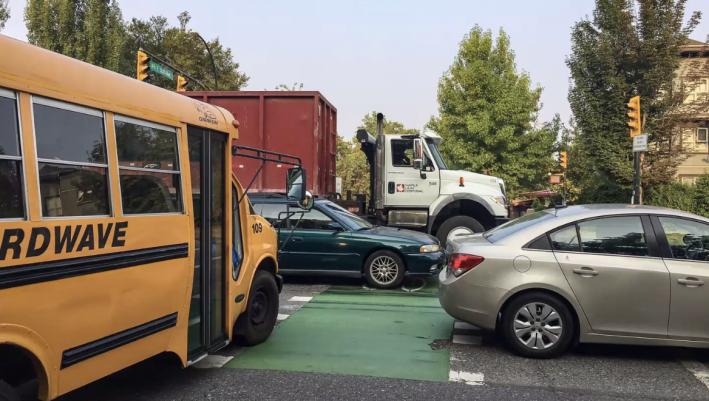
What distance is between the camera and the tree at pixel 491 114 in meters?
25.8

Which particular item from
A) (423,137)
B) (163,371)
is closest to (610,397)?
(163,371)

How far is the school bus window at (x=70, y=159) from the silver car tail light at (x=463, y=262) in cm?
347

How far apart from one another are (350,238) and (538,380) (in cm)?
485

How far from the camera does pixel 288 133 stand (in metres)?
11.6

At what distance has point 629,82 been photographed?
19156 millimetres

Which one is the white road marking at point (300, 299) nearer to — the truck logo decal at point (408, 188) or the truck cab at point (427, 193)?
the truck cab at point (427, 193)

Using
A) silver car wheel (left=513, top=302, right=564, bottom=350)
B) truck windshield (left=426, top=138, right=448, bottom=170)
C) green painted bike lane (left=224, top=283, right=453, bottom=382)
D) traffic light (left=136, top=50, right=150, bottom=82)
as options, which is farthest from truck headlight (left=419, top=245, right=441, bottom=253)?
traffic light (left=136, top=50, right=150, bottom=82)

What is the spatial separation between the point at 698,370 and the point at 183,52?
31636mm

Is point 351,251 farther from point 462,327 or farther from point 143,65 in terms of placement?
point 143,65

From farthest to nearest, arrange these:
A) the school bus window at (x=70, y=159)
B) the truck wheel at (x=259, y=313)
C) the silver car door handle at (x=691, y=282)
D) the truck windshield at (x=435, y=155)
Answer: the truck windshield at (x=435, y=155) → the truck wheel at (x=259, y=313) → the silver car door handle at (x=691, y=282) → the school bus window at (x=70, y=159)

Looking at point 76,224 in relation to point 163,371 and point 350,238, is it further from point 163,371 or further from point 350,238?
point 350,238

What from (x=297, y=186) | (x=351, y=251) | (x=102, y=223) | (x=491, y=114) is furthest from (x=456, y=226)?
(x=491, y=114)

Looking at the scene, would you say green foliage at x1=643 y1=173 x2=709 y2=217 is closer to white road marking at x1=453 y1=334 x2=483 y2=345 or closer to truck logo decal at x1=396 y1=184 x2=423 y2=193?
truck logo decal at x1=396 y1=184 x2=423 y2=193

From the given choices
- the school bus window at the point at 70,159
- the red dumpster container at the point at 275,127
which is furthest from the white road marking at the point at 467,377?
the red dumpster container at the point at 275,127
